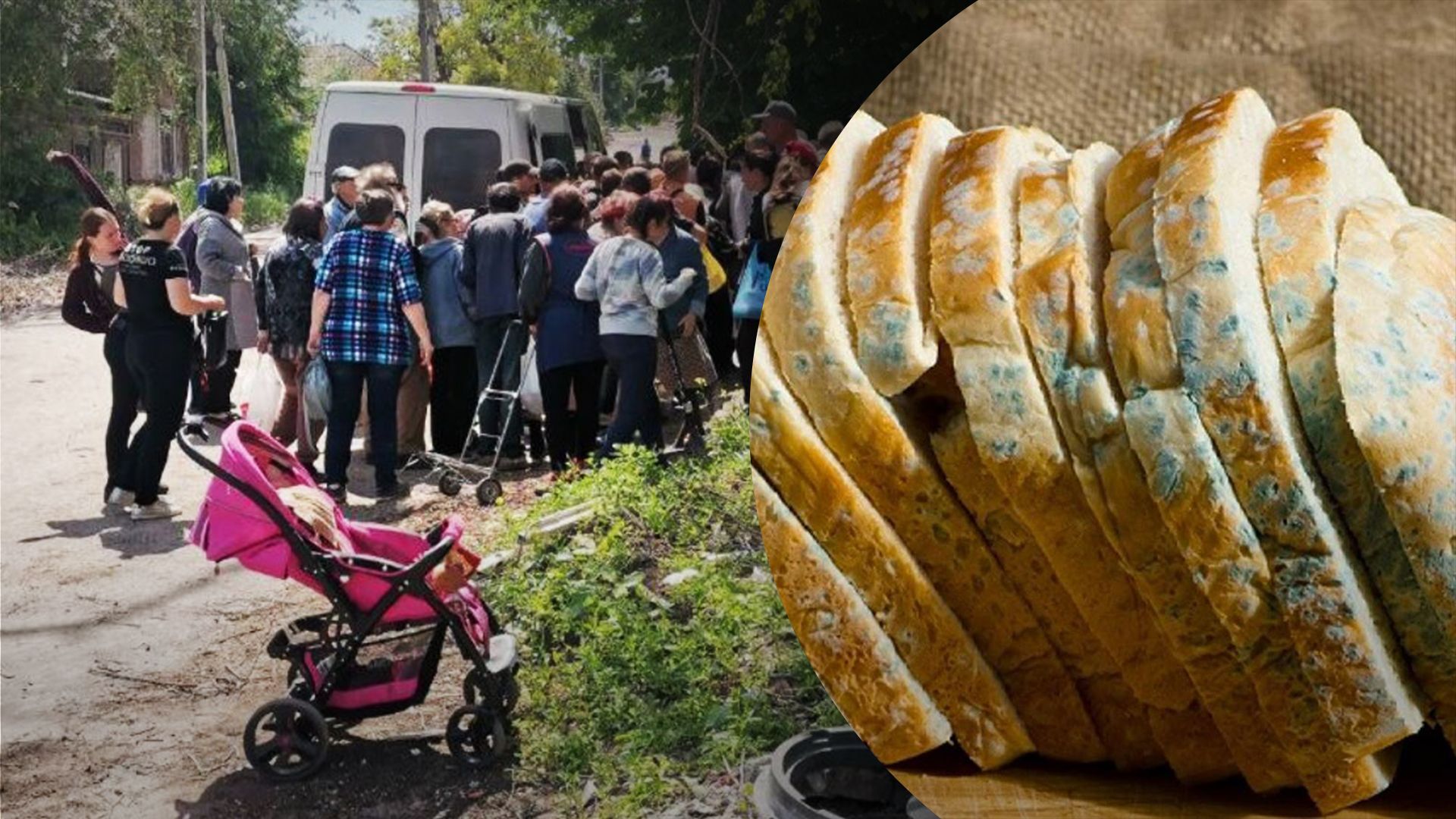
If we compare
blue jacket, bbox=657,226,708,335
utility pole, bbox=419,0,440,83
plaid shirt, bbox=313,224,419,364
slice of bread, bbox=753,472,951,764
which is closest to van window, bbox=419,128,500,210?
utility pole, bbox=419,0,440,83

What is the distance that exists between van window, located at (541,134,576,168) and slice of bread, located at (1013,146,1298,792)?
7.23m

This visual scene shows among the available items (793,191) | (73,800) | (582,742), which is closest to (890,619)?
(793,191)

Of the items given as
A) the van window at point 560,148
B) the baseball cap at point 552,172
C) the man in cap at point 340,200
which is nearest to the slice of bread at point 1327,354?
the man in cap at point 340,200

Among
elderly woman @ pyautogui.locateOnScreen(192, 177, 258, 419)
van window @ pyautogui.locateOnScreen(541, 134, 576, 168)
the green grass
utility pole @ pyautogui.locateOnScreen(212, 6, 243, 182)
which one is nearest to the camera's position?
the green grass

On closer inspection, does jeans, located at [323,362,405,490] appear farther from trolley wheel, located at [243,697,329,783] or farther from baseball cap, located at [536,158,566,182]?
trolley wheel, located at [243,697,329,783]

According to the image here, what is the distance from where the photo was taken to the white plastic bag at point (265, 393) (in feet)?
17.8

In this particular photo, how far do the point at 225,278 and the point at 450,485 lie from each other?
3.34 feet

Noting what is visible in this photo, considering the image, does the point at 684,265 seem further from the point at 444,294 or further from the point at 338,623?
the point at 338,623

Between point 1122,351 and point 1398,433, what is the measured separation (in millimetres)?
128

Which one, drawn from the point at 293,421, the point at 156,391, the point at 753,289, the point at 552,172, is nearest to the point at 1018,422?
the point at 753,289

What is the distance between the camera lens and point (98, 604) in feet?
14.5

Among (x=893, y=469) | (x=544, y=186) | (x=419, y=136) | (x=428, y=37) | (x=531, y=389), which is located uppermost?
(x=428, y=37)

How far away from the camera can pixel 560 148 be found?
27.6 ft

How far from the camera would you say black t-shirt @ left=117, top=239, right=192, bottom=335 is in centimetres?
485
